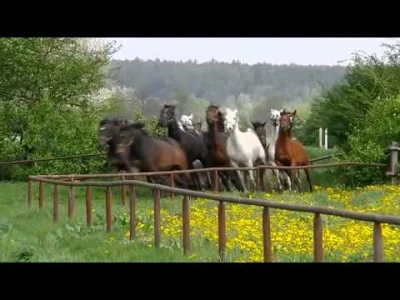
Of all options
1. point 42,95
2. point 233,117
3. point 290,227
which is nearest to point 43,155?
point 42,95

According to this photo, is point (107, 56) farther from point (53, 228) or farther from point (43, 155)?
point (53, 228)

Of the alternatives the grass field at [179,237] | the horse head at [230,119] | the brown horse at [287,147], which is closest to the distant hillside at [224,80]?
the horse head at [230,119]

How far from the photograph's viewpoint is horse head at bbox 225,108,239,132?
2070cm

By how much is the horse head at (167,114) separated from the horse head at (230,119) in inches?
57.2

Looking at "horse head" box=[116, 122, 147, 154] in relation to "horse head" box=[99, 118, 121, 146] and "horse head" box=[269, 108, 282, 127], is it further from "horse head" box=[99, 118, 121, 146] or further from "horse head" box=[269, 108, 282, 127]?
"horse head" box=[269, 108, 282, 127]

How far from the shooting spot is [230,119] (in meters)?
20.9

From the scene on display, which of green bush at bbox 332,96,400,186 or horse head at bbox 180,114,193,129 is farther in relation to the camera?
horse head at bbox 180,114,193,129

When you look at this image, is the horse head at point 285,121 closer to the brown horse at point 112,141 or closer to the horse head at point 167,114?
the horse head at point 167,114

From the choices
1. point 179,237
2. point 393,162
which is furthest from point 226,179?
point 179,237

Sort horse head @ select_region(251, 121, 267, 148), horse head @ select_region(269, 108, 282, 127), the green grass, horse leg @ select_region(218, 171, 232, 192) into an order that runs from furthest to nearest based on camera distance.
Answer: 1. horse head @ select_region(251, 121, 267, 148)
2. horse head @ select_region(269, 108, 282, 127)
3. horse leg @ select_region(218, 171, 232, 192)
4. the green grass

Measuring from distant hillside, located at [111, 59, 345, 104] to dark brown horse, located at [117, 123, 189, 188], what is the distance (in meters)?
14.3

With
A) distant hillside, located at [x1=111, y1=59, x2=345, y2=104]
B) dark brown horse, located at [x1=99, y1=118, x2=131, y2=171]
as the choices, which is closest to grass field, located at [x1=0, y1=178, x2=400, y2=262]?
dark brown horse, located at [x1=99, y1=118, x2=131, y2=171]

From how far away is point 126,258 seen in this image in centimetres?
713
